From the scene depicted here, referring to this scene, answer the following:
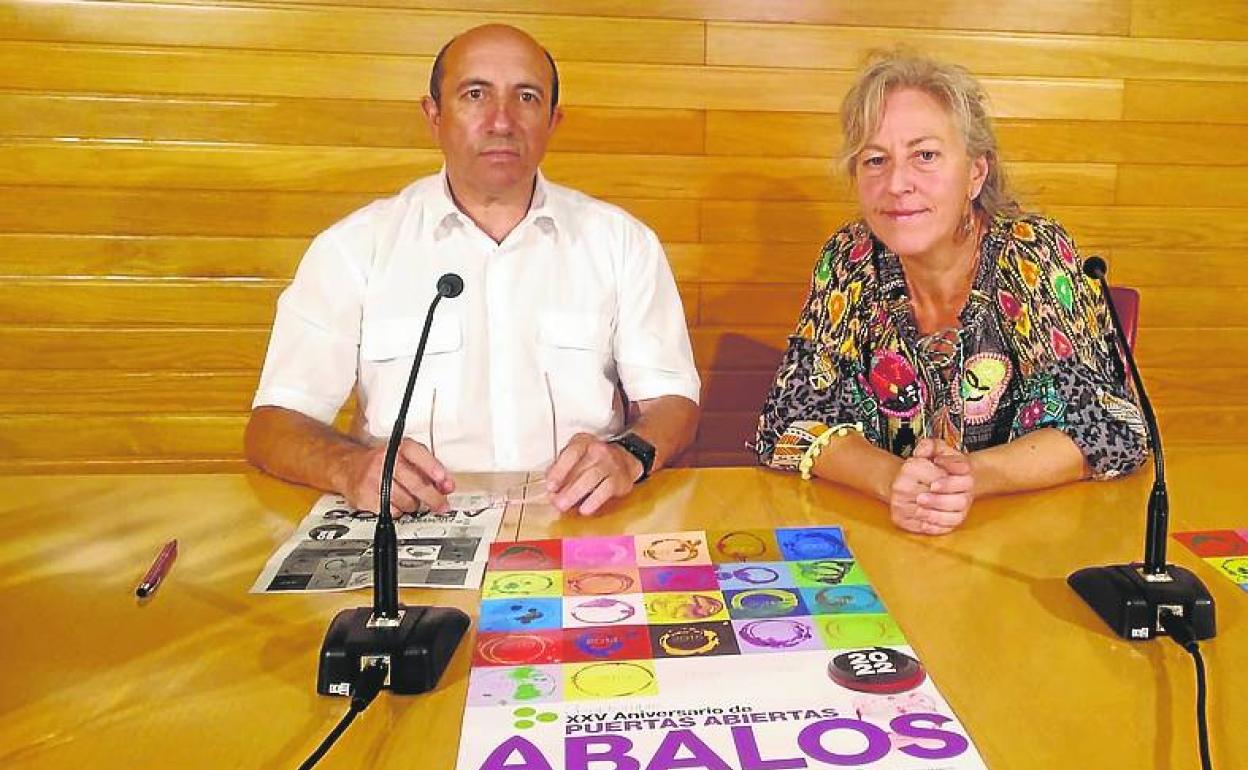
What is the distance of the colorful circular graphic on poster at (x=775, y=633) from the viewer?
1.10 m

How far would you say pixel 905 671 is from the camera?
1.04 meters

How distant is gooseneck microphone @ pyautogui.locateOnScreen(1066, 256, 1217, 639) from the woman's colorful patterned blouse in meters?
0.53

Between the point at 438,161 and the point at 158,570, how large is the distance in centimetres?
157

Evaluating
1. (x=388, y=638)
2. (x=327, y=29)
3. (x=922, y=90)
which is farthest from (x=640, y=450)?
(x=327, y=29)

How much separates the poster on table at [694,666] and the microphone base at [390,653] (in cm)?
4

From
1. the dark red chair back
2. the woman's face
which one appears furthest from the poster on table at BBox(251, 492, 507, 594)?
the dark red chair back

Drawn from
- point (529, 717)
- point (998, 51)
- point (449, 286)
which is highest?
point (998, 51)

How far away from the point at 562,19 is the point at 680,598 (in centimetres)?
181

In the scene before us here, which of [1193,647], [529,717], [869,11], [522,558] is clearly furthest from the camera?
[869,11]

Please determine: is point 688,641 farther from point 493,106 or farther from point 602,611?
point 493,106

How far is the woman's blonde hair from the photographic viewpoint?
5.93ft

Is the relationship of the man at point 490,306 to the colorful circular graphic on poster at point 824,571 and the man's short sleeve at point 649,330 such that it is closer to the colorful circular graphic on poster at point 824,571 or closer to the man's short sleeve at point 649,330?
the man's short sleeve at point 649,330

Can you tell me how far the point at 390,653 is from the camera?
1.02 meters

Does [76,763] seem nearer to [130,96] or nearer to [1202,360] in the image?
[130,96]
